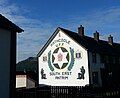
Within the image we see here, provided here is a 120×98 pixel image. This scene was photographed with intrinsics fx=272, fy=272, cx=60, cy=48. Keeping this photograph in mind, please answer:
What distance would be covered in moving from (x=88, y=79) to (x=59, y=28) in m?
9.40

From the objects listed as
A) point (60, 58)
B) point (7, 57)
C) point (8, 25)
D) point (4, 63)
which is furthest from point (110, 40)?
point (4, 63)

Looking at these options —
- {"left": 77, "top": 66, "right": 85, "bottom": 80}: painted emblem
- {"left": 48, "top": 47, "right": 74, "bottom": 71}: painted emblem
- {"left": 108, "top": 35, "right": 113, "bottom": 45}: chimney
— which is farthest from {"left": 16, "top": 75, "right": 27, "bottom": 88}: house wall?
{"left": 108, "top": 35, "right": 113, "bottom": 45}: chimney

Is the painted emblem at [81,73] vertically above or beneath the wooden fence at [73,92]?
above

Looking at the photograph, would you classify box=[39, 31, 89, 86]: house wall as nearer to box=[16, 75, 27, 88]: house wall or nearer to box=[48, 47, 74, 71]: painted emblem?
box=[48, 47, 74, 71]: painted emblem

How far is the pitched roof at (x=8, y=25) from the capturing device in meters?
18.2

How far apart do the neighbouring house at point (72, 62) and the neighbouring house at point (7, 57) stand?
69.4 ft

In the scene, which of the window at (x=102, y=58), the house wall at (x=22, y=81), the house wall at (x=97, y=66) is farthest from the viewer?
the window at (x=102, y=58)

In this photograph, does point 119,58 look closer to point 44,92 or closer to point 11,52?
point 44,92

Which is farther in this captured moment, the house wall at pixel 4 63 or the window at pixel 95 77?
the window at pixel 95 77

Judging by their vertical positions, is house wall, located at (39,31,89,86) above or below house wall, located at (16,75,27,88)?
above

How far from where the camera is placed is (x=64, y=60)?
41.5 m

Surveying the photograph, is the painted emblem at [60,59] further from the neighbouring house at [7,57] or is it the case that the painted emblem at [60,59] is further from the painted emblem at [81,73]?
the neighbouring house at [7,57]

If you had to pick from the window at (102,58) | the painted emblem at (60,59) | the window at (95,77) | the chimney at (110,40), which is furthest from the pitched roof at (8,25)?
the chimney at (110,40)

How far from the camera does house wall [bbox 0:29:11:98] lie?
704 inches
